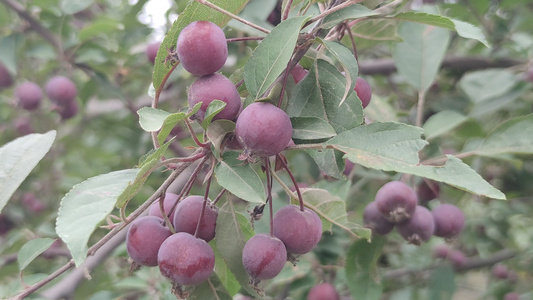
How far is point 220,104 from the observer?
2.21ft

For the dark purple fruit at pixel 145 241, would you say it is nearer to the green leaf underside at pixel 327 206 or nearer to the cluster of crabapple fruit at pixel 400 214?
the green leaf underside at pixel 327 206

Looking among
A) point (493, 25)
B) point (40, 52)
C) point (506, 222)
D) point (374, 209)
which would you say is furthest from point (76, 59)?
point (506, 222)

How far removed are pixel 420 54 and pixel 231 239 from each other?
0.97 metres

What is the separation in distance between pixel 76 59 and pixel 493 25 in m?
1.68

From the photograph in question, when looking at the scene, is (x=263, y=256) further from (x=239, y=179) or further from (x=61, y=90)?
(x=61, y=90)

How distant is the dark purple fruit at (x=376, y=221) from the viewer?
4.04 ft

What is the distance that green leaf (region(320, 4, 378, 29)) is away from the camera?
0.77 meters

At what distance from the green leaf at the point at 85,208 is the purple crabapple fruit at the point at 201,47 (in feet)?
0.62

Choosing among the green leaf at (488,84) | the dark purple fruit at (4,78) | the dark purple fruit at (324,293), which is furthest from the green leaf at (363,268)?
the dark purple fruit at (4,78)

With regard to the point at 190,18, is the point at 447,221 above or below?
below

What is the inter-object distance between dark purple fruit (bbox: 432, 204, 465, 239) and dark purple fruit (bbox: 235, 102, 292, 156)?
796 mm

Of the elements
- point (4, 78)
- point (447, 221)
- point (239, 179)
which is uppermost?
point (239, 179)

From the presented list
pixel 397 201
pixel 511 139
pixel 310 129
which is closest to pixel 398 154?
pixel 310 129

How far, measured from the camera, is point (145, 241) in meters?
0.79
